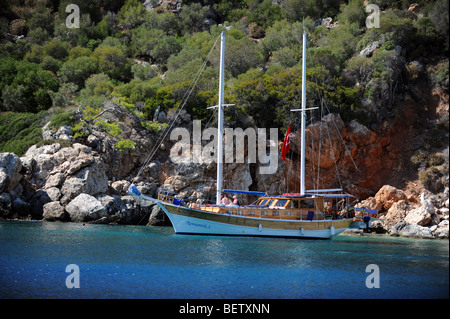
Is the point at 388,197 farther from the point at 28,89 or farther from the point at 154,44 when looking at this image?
the point at 154,44

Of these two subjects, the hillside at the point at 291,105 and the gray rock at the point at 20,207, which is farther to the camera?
the hillside at the point at 291,105

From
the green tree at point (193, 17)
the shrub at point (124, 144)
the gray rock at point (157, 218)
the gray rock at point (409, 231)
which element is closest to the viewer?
the gray rock at point (409, 231)

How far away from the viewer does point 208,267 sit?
1780 centimetres

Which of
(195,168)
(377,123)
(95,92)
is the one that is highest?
(95,92)

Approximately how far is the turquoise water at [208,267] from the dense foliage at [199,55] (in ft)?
49.3

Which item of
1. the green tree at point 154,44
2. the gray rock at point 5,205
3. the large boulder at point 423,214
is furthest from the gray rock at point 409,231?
the green tree at point 154,44

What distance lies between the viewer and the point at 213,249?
2273 cm

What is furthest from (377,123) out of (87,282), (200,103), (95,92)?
(87,282)

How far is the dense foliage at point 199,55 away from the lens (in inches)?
1709

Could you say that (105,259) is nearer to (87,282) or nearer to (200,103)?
(87,282)

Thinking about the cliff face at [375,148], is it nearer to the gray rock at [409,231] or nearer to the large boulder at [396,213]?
the large boulder at [396,213]

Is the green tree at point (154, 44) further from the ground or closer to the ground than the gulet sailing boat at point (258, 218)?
further from the ground

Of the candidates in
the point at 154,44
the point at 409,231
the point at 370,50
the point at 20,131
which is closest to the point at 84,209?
the point at 20,131
